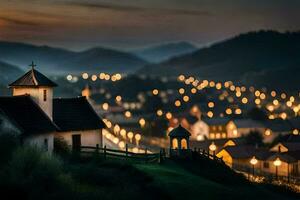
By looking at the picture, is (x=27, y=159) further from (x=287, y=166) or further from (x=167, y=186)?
(x=287, y=166)

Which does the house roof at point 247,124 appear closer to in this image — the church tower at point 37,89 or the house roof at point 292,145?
the house roof at point 292,145

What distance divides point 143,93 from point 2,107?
15905 cm

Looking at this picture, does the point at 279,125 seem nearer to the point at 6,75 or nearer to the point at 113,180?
the point at 6,75

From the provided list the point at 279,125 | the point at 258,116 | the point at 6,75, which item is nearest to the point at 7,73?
the point at 6,75

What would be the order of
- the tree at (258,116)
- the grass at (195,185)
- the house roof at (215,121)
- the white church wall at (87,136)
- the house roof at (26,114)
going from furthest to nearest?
the tree at (258,116) → the house roof at (215,121) → the white church wall at (87,136) → the house roof at (26,114) → the grass at (195,185)

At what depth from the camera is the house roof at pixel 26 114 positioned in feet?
127

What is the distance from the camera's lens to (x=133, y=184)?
113ft

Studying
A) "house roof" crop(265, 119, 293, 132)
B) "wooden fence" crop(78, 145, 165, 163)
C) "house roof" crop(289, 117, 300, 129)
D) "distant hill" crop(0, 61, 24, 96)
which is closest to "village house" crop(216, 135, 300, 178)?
"distant hill" crop(0, 61, 24, 96)

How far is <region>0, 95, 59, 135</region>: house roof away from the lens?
38.6 meters

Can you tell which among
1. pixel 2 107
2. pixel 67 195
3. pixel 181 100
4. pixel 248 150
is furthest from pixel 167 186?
pixel 181 100

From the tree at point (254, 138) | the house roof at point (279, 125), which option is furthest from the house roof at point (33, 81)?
the house roof at point (279, 125)

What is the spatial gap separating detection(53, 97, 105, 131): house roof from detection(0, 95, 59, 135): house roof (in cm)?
193

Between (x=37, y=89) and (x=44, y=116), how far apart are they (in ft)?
5.85

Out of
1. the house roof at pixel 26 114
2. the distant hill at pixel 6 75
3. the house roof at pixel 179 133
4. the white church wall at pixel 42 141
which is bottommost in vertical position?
the white church wall at pixel 42 141
